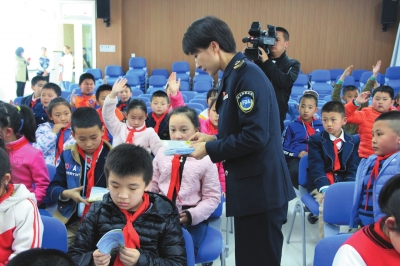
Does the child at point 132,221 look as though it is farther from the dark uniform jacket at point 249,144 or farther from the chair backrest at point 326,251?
Answer: the chair backrest at point 326,251

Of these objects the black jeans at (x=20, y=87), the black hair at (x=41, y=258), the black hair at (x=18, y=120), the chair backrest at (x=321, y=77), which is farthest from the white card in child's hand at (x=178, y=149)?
the black jeans at (x=20, y=87)

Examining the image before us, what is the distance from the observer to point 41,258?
2.99 feet

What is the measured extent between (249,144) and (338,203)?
0.98m

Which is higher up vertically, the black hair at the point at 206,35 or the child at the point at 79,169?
the black hair at the point at 206,35

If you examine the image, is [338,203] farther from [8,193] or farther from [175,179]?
[8,193]

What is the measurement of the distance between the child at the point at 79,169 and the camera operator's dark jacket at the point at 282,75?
1.31 meters

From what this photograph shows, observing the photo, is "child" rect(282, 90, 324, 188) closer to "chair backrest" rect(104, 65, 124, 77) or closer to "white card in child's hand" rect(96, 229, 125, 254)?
"white card in child's hand" rect(96, 229, 125, 254)

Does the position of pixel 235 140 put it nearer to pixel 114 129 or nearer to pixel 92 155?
pixel 92 155

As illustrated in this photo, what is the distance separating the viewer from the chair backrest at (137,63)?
9.76m

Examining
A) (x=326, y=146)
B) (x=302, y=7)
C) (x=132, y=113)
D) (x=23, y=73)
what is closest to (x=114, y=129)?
(x=132, y=113)

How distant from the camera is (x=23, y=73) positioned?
30.0 ft

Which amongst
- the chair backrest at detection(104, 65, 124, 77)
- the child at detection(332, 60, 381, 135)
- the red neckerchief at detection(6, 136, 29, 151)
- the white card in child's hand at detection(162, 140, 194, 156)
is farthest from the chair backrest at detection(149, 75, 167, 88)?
the white card in child's hand at detection(162, 140, 194, 156)

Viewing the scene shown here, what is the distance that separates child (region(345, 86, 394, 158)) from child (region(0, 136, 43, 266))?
2.62 metres

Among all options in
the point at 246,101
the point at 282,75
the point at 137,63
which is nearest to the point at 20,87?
the point at 137,63
